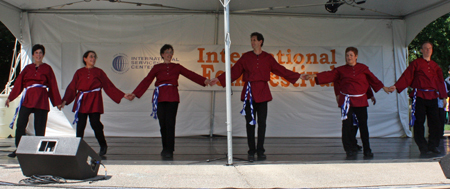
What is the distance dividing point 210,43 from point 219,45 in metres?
0.17

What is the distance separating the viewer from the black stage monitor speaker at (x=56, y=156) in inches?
97.2

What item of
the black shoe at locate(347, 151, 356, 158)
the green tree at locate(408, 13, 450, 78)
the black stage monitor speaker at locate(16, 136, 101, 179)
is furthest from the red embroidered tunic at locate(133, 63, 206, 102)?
the green tree at locate(408, 13, 450, 78)

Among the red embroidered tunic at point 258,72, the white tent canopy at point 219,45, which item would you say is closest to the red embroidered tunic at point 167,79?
the red embroidered tunic at point 258,72

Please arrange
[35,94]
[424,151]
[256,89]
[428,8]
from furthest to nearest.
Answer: [428,8]
[424,151]
[35,94]
[256,89]

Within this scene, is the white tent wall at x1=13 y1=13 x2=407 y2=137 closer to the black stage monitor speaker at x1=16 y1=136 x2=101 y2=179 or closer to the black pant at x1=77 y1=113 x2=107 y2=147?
the black pant at x1=77 y1=113 x2=107 y2=147

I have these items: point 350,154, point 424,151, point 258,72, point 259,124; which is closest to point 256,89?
point 258,72

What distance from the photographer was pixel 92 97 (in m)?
4.12

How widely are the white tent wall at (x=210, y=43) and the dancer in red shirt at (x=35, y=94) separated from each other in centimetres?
205

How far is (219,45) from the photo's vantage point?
20.8 feet

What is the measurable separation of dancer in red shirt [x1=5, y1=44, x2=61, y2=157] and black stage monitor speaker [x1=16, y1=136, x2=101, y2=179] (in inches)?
60.4

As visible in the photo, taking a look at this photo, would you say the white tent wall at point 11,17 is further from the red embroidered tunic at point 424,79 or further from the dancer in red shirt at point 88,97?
the red embroidered tunic at point 424,79

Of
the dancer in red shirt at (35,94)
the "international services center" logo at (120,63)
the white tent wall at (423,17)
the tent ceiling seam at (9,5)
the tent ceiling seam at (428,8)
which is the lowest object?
the dancer in red shirt at (35,94)

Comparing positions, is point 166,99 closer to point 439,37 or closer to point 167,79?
point 167,79

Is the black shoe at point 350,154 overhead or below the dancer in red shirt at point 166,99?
below
